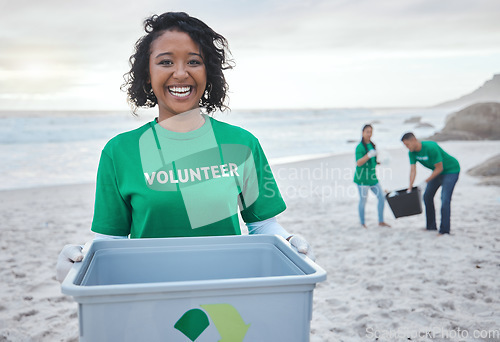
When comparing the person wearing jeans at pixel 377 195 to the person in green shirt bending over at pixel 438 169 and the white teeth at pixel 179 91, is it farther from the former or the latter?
the white teeth at pixel 179 91

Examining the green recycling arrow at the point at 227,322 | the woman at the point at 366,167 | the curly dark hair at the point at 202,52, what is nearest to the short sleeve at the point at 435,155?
the woman at the point at 366,167

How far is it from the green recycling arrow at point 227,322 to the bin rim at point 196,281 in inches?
2.1

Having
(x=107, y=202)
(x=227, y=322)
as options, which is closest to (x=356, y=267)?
(x=107, y=202)

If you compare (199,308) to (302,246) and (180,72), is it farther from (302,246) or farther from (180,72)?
(180,72)

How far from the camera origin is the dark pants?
224 inches

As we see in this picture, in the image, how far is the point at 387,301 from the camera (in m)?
3.73

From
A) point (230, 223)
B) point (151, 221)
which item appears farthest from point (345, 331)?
point (151, 221)

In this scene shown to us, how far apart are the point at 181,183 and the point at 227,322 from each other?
749mm

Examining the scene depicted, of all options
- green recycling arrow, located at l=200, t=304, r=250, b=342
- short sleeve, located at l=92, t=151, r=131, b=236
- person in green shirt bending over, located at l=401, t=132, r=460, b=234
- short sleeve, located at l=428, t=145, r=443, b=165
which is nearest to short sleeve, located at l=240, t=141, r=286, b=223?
short sleeve, located at l=92, t=151, r=131, b=236

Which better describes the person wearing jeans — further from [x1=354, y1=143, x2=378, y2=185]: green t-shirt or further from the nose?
the nose

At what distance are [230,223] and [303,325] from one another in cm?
71

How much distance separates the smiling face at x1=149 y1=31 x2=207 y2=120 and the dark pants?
5.02 meters

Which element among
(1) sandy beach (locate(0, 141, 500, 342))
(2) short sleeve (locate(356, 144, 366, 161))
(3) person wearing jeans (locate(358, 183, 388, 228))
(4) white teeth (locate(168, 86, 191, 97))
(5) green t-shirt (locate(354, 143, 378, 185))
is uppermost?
(4) white teeth (locate(168, 86, 191, 97))

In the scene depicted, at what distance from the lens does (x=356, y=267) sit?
15.2 ft
